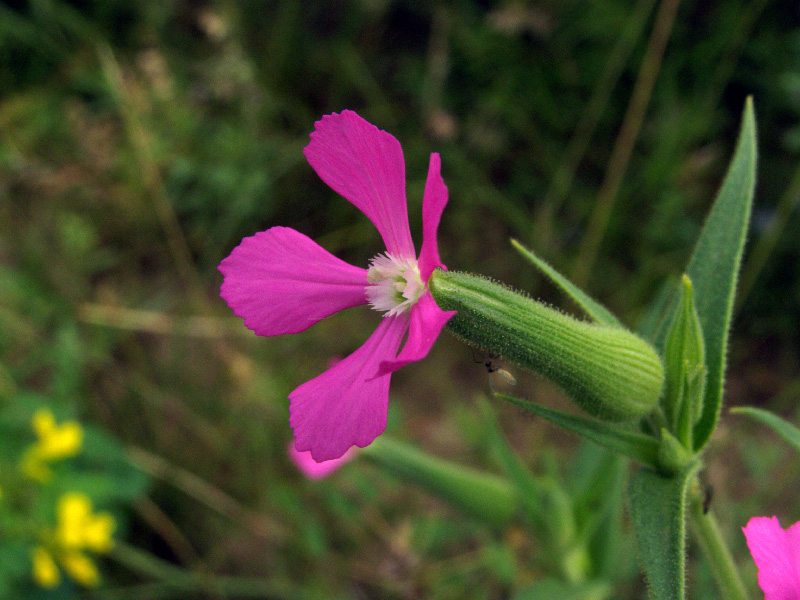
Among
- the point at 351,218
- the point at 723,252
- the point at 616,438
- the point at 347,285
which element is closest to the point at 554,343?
the point at 616,438

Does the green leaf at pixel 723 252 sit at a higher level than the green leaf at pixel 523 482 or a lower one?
higher

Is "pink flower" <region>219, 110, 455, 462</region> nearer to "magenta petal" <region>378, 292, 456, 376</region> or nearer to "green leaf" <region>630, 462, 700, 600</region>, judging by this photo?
"magenta petal" <region>378, 292, 456, 376</region>

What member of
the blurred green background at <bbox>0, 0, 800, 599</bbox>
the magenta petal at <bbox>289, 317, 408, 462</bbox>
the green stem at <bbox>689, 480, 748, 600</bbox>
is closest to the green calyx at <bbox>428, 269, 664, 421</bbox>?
the magenta petal at <bbox>289, 317, 408, 462</bbox>

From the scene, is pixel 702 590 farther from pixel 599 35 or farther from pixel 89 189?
pixel 89 189

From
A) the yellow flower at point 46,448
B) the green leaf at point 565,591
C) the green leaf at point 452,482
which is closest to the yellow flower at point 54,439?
the yellow flower at point 46,448

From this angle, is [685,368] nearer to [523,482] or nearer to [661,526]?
[661,526]

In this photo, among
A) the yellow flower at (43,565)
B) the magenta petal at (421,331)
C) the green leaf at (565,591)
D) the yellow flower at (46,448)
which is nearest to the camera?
the magenta petal at (421,331)

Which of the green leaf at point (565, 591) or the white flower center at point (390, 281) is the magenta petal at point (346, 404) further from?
the green leaf at point (565, 591)
